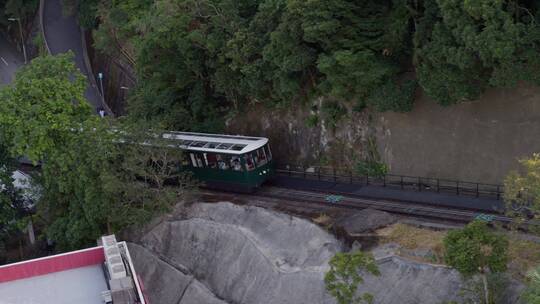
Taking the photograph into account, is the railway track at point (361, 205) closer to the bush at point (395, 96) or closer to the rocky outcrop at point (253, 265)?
the rocky outcrop at point (253, 265)

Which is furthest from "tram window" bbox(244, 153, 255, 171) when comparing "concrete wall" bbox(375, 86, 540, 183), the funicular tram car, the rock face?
"concrete wall" bbox(375, 86, 540, 183)

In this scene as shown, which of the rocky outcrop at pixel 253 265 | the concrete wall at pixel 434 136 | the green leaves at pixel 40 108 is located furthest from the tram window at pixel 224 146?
the green leaves at pixel 40 108

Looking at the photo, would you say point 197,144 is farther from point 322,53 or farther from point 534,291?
point 534,291

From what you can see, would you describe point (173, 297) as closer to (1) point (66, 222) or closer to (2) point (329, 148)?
(1) point (66, 222)

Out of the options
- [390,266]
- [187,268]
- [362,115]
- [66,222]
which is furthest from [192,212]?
[390,266]

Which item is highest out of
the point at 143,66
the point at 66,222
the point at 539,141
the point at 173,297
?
the point at 143,66

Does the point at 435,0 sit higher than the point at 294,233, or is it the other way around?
the point at 435,0

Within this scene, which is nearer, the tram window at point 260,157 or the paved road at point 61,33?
the tram window at point 260,157

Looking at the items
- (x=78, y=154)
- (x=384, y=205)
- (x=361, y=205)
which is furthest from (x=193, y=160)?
(x=384, y=205)
